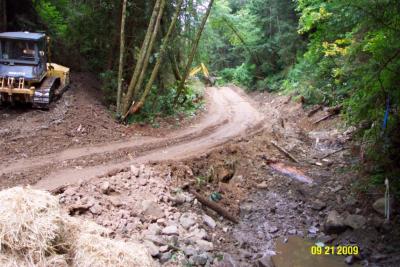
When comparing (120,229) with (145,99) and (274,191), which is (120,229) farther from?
(145,99)

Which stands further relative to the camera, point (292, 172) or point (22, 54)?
point (22, 54)

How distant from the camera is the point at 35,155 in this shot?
453 inches

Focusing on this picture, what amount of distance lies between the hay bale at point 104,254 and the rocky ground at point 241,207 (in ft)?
5.37

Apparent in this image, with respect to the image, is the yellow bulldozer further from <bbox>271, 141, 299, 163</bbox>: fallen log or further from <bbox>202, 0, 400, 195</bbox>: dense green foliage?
<bbox>202, 0, 400, 195</bbox>: dense green foliage

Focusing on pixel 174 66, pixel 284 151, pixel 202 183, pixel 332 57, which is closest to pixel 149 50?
pixel 174 66

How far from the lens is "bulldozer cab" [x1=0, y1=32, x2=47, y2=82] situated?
15.2 metres

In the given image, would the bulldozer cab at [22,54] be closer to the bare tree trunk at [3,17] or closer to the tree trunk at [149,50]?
the bare tree trunk at [3,17]

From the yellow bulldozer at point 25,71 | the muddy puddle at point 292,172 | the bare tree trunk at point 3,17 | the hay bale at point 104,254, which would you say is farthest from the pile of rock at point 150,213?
the bare tree trunk at point 3,17

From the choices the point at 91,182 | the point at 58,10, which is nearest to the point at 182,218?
the point at 91,182
